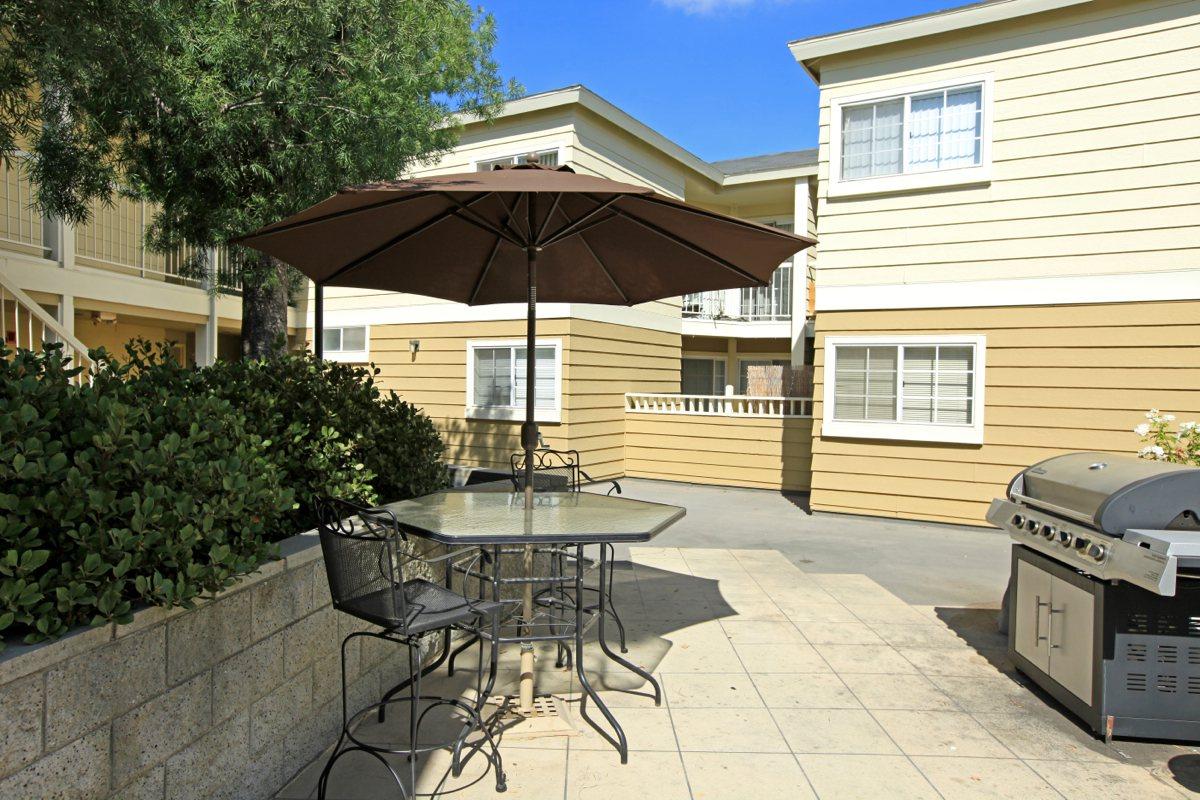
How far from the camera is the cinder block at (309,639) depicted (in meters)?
3.02

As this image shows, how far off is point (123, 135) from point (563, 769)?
19.1 feet

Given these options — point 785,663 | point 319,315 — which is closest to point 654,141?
point 319,315

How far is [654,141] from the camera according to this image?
12.9 meters

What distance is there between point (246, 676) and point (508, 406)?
9.37 m

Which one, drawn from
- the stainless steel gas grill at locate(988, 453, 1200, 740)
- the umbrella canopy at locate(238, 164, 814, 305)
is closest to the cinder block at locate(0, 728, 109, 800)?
the umbrella canopy at locate(238, 164, 814, 305)

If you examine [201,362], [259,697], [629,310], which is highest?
[629,310]

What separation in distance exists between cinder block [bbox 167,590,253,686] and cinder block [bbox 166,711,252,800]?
255mm

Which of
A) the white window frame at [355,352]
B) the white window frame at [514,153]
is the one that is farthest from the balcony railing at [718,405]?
the white window frame at [355,352]

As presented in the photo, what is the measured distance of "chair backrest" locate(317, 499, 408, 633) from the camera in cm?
281

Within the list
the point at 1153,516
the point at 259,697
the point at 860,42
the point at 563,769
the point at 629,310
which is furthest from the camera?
the point at 629,310

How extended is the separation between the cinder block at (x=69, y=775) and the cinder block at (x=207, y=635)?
0.30m

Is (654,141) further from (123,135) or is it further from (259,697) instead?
(259,697)

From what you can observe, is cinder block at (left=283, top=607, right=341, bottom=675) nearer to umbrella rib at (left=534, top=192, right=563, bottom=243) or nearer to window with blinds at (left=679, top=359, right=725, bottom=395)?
umbrella rib at (left=534, top=192, right=563, bottom=243)

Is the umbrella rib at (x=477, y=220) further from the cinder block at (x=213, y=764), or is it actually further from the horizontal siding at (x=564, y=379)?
the horizontal siding at (x=564, y=379)
